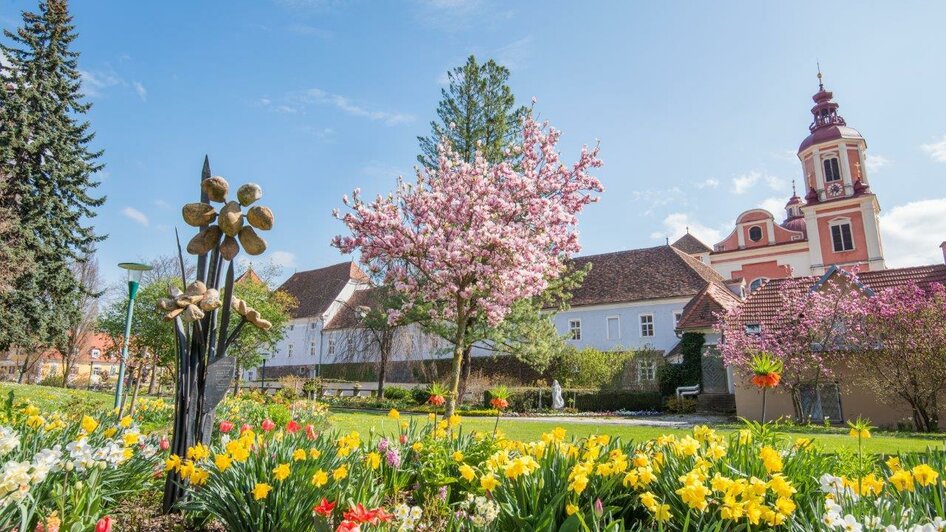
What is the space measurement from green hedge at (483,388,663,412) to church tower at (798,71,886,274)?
73.4 feet

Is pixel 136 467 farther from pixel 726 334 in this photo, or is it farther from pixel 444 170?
pixel 726 334

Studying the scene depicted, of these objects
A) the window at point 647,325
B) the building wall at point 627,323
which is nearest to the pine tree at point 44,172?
the building wall at point 627,323

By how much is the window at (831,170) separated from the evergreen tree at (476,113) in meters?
29.1

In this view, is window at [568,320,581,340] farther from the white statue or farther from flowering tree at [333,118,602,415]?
flowering tree at [333,118,602,415]

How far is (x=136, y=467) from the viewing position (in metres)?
4.05

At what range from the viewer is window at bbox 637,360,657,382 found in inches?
1091

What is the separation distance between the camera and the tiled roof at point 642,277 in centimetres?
3222

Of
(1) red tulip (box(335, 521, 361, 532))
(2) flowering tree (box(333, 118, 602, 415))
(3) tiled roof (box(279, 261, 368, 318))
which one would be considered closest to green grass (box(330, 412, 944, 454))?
(2) flowering tree (box(333, 118, 602, 415))

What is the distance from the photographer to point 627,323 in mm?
33062

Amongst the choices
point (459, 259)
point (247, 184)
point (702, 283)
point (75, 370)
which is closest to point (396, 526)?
point (247, 184)

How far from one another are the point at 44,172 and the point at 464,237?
20.3 metres

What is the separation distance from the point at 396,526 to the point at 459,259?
26.8ft

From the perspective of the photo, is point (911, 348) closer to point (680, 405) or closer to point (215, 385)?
point (680, 405)

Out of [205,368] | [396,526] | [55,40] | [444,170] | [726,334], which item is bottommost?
[396,526]
